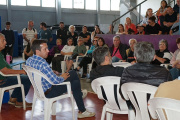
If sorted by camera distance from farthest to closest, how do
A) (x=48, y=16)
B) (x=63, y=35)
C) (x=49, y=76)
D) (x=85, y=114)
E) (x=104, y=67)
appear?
(x=48, y=16), (x=63, y=35), (x=85, y=114), (x=49, y=76), (x=104, y=67)

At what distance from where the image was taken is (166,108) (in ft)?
6.42

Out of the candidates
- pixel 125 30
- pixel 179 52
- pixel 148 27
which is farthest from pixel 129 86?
pixel 125 30

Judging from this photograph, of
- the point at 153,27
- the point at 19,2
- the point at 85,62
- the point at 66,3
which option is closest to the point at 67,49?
the point at 85,62

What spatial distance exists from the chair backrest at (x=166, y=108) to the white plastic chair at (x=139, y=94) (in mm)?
499

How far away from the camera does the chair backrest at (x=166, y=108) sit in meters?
1.90

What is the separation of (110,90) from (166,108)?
1.21 m

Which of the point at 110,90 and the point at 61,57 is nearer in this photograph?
the point at 110,90

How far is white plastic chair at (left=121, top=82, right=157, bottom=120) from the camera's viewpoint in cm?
260

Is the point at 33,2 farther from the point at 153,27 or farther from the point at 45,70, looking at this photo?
the point at 45,70

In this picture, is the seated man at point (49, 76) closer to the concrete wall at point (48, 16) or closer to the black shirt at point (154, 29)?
the black shirt at point (154, 29)

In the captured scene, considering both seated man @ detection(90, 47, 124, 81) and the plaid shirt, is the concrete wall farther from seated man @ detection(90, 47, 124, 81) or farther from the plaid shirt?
seated man @ detection(90, 47, 124, 81)

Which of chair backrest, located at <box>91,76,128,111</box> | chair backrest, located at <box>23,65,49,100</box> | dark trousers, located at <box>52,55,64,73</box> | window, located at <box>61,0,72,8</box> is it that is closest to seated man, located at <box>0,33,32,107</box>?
chair backrest, located at <box>23,65,49,100</box>

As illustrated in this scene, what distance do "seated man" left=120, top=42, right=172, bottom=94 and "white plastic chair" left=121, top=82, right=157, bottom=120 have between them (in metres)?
0.11

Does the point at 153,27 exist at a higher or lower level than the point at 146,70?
higher
